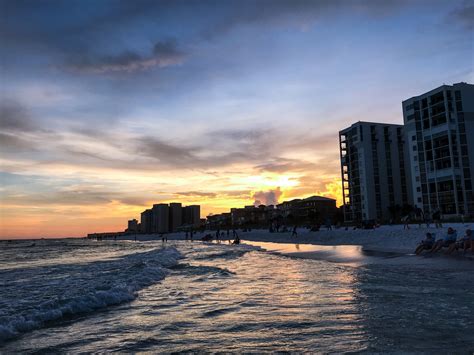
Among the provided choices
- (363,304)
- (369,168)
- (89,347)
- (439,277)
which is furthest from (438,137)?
(89,347)

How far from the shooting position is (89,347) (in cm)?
610

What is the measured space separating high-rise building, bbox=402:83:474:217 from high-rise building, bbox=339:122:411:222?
1839 cm

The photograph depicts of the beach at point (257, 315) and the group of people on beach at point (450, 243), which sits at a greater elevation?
the group of people on beach at point (450, 243)

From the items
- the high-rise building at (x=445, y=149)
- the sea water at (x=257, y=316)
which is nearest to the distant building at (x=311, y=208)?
the high-rise building at (x=445, y=149)

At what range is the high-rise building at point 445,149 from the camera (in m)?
69.4

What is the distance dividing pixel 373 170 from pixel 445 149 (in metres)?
27.2

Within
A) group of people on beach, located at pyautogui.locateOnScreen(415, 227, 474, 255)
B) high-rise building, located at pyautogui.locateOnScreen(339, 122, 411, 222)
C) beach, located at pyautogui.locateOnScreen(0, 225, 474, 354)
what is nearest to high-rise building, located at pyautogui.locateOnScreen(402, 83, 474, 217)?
high-rise building, located at pyautogui.locateOnScreen(339, 122, 411, 222)

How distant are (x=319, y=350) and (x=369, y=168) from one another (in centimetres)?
10026

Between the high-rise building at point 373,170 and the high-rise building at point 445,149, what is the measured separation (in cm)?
1839

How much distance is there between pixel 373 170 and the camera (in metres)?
99.8

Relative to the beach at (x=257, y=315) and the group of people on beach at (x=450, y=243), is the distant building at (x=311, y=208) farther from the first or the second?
the beach at (x=257, y=315)

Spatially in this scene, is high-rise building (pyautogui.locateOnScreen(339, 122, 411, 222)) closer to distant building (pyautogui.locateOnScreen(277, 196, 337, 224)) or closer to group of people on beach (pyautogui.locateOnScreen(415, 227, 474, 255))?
distant building (pyautogui.locateOnScreen(277, 196, 337, 224))

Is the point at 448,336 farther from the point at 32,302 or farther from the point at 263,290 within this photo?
the point at 32,302

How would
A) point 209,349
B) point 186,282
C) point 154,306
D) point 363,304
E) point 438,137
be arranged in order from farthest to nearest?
point 438,137
point 186,282
point 154,306
point 363,304
point 209,349
